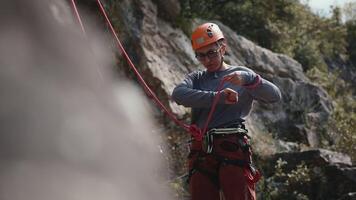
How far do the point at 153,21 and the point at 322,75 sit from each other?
6.97m

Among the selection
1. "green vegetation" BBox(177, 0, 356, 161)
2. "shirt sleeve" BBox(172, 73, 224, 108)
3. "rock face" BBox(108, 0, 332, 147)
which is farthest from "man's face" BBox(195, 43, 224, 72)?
"green vegetation" BBox(177, 0, 356, 161)

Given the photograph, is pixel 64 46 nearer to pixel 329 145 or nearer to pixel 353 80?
pixel 329 145

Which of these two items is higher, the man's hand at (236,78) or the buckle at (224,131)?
the man's hand at (236,78)

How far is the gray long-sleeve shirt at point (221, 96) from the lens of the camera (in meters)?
3.09

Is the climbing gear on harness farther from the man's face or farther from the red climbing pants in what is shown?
the man's face

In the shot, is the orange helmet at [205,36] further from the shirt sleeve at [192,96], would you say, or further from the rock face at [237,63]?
the rock face at [237,63]

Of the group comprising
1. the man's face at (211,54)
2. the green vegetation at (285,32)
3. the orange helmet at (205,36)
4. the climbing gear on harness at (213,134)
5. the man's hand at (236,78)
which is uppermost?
the orange helmet at (205,36)

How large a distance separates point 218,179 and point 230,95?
49 centimetres

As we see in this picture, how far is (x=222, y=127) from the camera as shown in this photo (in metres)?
3.13

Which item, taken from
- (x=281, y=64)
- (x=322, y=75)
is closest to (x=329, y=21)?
(x=322, y=75)

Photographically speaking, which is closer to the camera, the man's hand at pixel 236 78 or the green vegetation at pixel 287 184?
the man's hand at pixel 236 78

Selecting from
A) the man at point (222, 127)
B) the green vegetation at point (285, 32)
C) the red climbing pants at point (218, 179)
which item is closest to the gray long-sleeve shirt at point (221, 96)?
the man at point (222, 127)

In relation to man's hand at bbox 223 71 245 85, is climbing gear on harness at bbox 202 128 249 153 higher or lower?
lower

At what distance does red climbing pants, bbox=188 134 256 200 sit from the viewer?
299 centimetres
